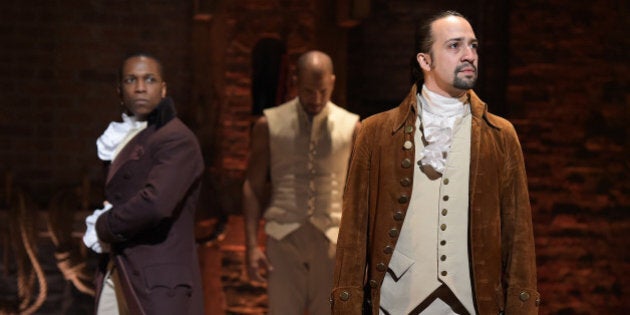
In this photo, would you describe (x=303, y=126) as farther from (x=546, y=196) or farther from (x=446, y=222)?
(x=546, y=196)

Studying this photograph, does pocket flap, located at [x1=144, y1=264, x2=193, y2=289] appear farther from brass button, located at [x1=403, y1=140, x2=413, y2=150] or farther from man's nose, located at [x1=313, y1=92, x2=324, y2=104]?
brass button, located at [x1=403, y1=140, x2=413, y2=150]

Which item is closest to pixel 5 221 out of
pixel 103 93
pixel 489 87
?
pixel 103 93

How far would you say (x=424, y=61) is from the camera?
301 centimetres

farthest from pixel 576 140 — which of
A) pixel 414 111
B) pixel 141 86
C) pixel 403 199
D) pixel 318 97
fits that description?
pixel 403 199

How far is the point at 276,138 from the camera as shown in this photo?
4594 millimetres

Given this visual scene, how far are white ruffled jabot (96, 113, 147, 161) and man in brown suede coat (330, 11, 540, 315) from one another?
135 centimetres

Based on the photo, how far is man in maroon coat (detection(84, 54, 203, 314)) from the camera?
379 centimetres

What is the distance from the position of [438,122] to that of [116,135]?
156 centimetres

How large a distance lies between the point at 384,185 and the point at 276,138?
1.68 metres

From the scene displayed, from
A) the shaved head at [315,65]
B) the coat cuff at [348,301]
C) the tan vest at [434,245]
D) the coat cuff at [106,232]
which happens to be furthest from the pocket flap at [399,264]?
the shaved head at [315,65]

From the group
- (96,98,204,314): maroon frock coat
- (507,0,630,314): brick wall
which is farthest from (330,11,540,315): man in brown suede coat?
(507,0,630,314): brick wall

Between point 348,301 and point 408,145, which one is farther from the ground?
point 408,145

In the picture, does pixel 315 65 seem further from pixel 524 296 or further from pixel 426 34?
pixel 524 296

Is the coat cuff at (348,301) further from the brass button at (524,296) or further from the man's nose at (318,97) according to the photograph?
the man's nose at (318,97)
